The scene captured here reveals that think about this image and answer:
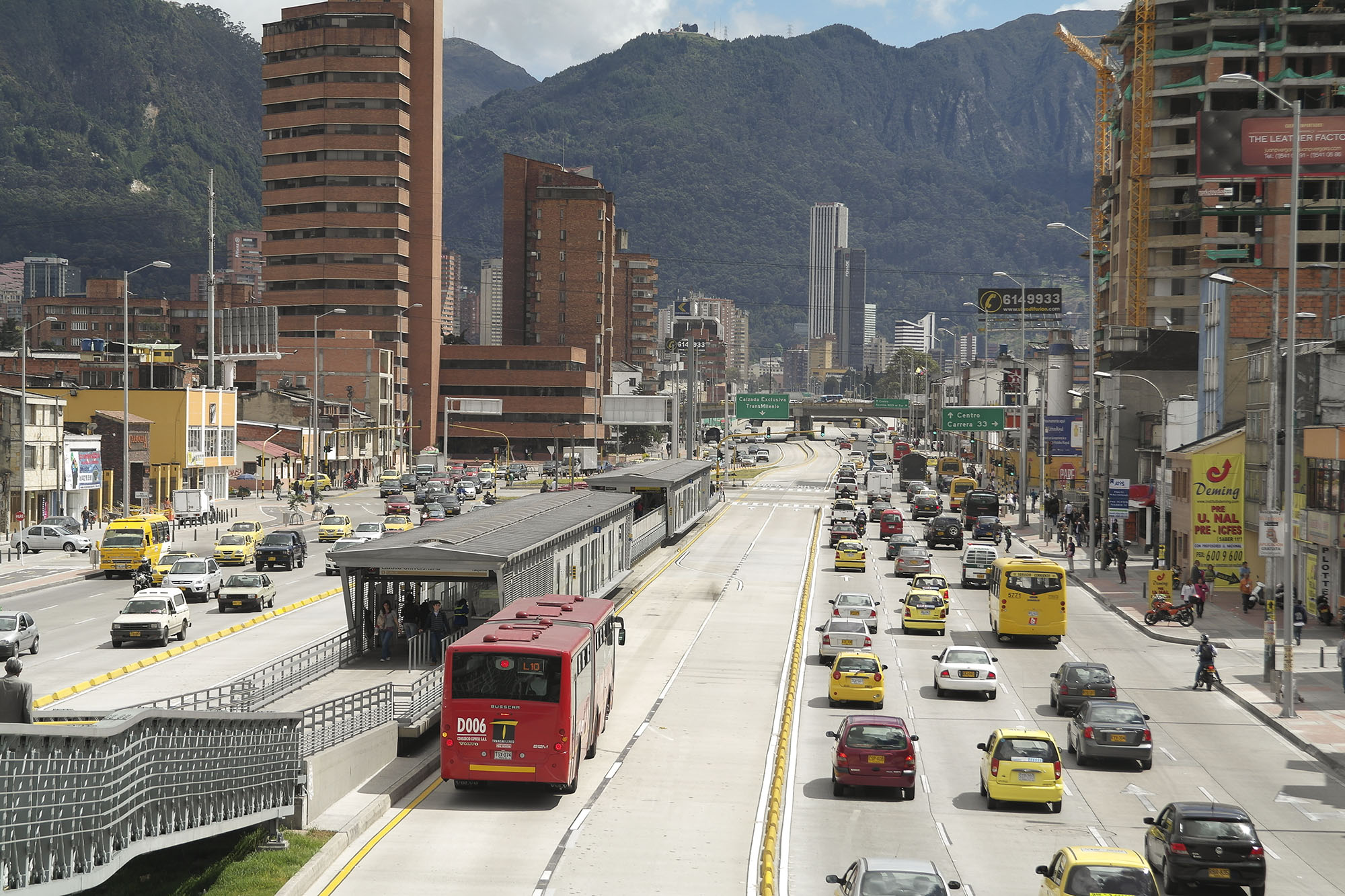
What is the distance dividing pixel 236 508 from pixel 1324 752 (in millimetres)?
86488

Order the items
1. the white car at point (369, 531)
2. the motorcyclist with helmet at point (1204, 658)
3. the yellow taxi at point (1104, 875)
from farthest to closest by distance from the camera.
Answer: the white car at point (369, 531)
the motorcyclist with helmet at point (1204, 658)
the yellow taxi at point (1104, 875)

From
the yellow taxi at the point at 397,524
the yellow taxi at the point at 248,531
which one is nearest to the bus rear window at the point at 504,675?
the yellow taxi at the point at 248,531

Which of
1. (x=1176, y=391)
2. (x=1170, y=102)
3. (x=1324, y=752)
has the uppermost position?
(x=1170, y=102)

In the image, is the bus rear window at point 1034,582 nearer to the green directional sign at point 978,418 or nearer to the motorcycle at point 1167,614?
the motorcycle at point 1167,614

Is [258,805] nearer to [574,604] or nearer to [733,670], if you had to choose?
[574,604]

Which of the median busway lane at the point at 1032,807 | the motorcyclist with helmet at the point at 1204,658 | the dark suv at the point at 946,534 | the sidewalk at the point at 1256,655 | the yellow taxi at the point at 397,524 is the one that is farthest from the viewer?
the dark suv at the point at 946,534

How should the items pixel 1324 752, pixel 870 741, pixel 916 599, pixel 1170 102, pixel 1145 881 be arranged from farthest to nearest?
pixel 1170 102, pixel 916 599, pixel 1324 752, pixel 870 741, pixel 1145 881

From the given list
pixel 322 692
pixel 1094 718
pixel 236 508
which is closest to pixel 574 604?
pixel 322 692

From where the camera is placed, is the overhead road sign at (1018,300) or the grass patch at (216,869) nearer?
the grass patch at (216,869)

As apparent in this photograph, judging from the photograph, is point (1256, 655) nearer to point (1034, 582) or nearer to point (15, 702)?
point (1034, 582)

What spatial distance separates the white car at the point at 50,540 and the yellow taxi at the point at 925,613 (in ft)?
134

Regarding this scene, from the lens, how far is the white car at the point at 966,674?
38938 millimetres

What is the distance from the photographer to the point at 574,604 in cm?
3106

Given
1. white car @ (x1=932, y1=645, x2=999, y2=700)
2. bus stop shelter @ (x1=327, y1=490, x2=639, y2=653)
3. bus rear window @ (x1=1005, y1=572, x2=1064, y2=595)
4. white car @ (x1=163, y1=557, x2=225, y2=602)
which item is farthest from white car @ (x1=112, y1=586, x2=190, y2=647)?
bus rear window @ (x1=1005, y1=572, x2=1064, y2=595)
